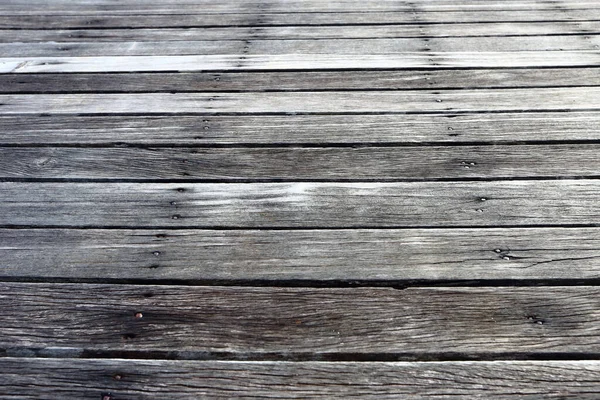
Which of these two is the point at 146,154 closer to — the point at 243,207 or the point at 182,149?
the point at 182,149

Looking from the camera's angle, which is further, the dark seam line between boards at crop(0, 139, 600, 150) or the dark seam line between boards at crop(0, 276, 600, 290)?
the dark seam line between boards at crop(0, 139, 600, 150)

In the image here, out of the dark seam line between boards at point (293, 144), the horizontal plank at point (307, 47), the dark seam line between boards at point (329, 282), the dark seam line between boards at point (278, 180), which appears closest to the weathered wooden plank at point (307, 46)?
the horizontal plank at point (307, 47)

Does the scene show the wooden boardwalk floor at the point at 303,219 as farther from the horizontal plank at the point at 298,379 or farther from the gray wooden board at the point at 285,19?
the gray wooden board at the point at 285,19

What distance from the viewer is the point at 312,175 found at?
161 centimetres

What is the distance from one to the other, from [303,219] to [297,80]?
0.84m

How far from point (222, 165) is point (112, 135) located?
0.39 meters

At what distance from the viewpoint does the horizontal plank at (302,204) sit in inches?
56.4

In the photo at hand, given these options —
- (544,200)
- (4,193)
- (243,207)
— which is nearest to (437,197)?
(544,200)

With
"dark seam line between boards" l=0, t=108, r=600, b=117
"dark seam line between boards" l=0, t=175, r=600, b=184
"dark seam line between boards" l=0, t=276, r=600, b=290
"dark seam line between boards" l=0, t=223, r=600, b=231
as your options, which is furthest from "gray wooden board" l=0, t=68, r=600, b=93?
"dark seam line between boards" l=0, t=276, r=600, b=290

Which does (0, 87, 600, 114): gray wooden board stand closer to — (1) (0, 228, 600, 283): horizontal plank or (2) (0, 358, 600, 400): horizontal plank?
(1) (0, 228, 600, 283): horizontal plank

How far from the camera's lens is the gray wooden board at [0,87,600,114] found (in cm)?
194

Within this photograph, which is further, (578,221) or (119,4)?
(119,4)

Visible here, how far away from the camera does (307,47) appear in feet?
8.04

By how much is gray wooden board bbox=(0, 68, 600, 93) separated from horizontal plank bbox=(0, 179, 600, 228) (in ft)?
2.07
